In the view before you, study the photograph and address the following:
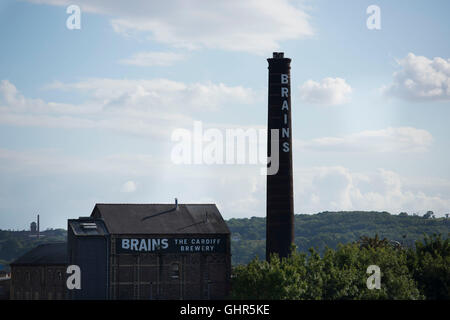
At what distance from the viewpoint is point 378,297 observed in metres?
72.6

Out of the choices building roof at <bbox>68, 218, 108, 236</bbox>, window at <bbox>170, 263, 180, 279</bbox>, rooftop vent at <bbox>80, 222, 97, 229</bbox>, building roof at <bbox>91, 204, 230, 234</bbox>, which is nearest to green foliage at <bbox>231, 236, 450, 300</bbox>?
window at <bbox>170, 263, 180, 279</bbox>

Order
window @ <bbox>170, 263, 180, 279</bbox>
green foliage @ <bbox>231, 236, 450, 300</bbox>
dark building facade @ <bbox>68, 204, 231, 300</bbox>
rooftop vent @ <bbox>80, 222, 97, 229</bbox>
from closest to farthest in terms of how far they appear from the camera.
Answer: green foliage @ <bbox>231, 236, 450, 300</bbox> → dark building facade @ <bbox>68, 204, 231, 300</bbox> → rooftop vent @ <bbox>80, 222, 97, 229</bbox> → window @ <bbox>170, 263, 180, 279</bbox>

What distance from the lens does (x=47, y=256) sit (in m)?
109

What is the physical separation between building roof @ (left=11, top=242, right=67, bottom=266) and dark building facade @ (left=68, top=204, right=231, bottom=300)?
1285cm

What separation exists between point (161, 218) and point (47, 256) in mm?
21805

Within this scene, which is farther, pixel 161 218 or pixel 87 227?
pixel 161 218

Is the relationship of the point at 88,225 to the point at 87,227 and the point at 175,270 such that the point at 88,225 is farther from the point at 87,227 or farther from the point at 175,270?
the point at 175,270

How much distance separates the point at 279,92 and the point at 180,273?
880 inches

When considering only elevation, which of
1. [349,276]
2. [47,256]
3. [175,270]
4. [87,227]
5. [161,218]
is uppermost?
[161,218]

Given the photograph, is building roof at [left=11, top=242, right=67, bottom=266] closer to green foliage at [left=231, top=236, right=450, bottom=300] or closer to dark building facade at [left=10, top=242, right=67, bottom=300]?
dark building facade at [left=10, top=242, right=67, bottom=300]

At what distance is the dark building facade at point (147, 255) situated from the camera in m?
90.8

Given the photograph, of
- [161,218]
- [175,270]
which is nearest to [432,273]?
[175,270]

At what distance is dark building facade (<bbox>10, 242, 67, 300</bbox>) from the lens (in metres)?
104
